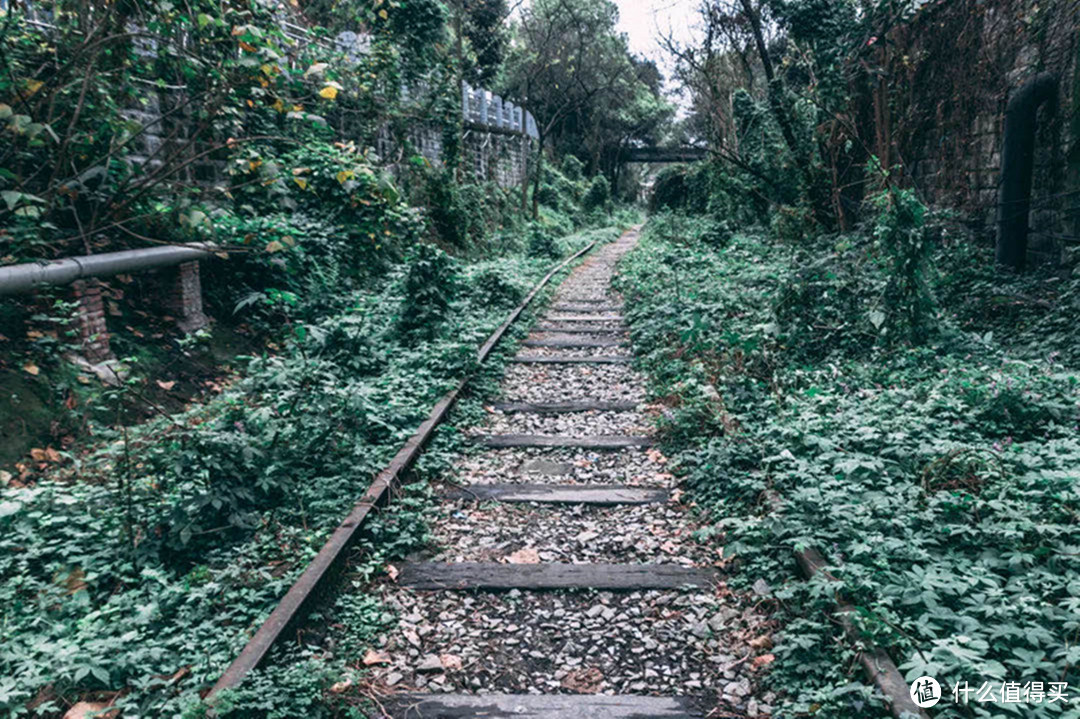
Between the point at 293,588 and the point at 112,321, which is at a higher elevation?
the point at 112,321

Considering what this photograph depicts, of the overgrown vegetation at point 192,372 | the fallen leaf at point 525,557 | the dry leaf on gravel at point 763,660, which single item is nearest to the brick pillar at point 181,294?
the overgrown vegetation at point 192,372

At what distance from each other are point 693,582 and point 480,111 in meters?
20.2

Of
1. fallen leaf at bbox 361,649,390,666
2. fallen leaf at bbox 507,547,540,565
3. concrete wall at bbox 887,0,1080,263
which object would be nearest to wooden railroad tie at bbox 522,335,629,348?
fallen leaf at bbox 507,547,540,565

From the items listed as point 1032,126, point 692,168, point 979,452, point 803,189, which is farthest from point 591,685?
point 692,168

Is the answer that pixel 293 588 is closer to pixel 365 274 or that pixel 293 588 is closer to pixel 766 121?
pixel 365 274

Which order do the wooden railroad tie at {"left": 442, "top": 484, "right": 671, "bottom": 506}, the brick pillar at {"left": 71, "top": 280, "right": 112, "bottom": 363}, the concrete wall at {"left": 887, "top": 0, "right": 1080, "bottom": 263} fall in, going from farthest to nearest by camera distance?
the concrete wall at {"left": 887, "top": 0, "right": 1080, "bottom": 263}
the brick pillar at {"left": 71, "top": 280, "right": 112, "bottom": 363}
the wooden railroad tie at {"left": 442, "top": 484, "right": 671, "bottom": 506}

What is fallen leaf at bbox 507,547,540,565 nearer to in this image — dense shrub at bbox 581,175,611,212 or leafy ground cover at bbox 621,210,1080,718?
leafy ground cover at bbox 621,210,1080,718

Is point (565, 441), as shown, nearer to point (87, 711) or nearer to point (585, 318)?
point (87, 711)

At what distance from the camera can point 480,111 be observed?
21500 mm

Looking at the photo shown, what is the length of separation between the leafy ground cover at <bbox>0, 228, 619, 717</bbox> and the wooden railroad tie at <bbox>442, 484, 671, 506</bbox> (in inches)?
27.4

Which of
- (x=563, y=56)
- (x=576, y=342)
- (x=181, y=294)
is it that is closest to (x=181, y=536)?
(x=181, y=294)

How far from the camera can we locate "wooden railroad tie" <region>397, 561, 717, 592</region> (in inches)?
148

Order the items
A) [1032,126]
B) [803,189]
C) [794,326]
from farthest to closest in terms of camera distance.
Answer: [803,189], [1032,126], [794,326]

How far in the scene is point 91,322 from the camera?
19.9 feet
